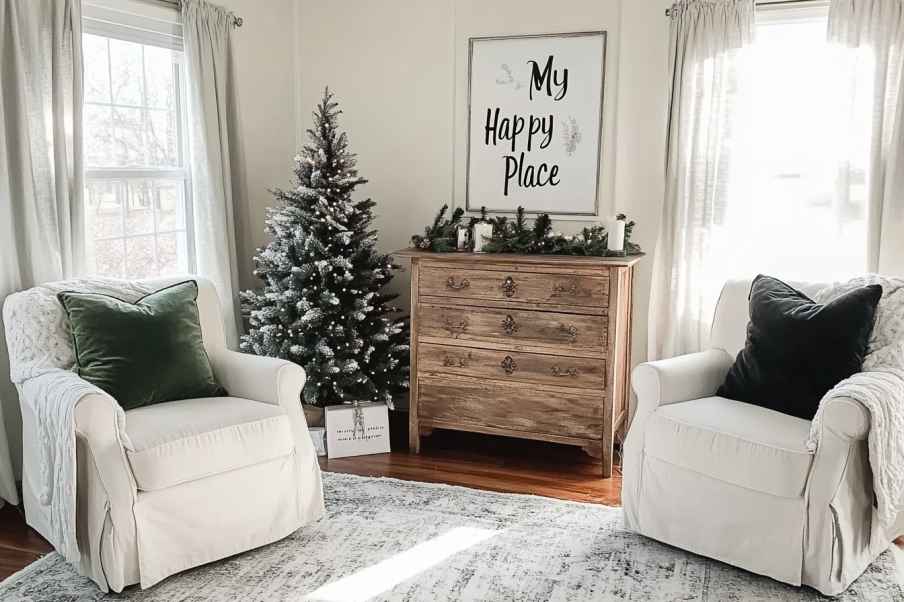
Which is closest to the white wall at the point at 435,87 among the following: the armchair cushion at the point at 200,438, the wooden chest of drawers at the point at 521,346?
the wooden chest of drawers at the point at 521,346

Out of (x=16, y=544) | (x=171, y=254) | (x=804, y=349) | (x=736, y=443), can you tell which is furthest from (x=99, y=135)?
(x=804, y=349)

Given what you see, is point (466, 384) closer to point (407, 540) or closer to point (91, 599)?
point (407, 540)

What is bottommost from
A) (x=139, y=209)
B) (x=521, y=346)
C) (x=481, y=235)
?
(x=521, y=346)

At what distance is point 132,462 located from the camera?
97.5 inches

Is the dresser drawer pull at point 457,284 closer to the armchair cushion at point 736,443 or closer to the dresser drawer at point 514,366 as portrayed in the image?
the dresser drawer at point 514,366

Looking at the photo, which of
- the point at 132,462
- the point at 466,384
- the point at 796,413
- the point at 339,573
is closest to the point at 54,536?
the point at 132,462

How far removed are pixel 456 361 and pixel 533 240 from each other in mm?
655

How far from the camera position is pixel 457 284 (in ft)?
12.4

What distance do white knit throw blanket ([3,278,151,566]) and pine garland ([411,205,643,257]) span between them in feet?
4.51

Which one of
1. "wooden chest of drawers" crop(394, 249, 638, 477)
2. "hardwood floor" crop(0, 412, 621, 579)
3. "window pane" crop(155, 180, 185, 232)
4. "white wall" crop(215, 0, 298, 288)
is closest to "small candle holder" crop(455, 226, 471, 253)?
"wooden chest of drawers" crop(394, 249, 638, 477)

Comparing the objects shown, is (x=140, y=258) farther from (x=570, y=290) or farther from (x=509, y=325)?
(x=570, y=290)

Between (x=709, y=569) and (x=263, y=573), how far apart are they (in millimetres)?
1461

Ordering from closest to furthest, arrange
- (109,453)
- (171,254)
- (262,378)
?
(109,453) → (262,378) → (171,254)

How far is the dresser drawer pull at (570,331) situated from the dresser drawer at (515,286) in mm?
100
